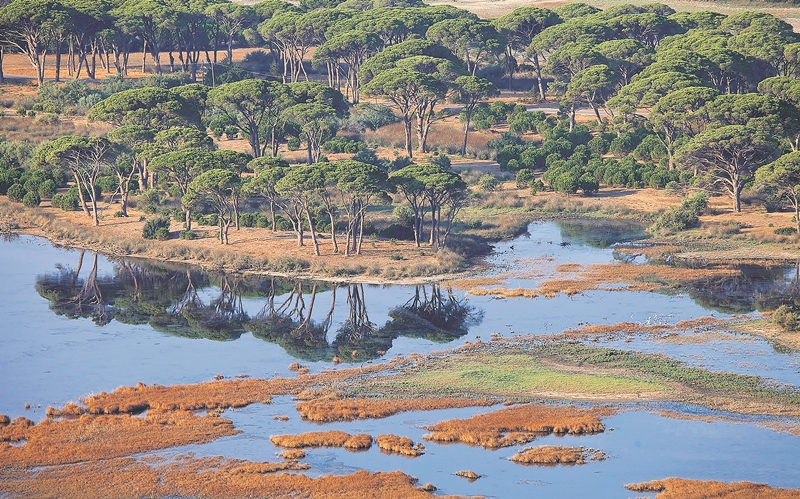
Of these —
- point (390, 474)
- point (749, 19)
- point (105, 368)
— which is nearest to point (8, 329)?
point (105, 368)

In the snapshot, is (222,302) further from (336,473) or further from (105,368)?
(336,473)

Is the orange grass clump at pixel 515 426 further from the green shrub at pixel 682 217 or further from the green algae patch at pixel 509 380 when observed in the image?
the green shrub at pixel 682 217

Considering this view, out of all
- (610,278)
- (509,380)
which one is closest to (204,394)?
(509,380)

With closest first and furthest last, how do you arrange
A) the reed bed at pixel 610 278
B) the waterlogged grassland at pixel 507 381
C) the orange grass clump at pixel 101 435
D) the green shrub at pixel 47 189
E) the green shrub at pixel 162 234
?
the orange grass clump at pixel 101 435 < the waterlogged grassland at pixel 507 381 < the reed bed at pixel 610 278 < the green shrub at pixel 162 234 < the green shrub at pixel 47 189

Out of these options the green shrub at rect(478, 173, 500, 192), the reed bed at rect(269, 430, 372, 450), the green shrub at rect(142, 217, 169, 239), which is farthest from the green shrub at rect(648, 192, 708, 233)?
the reed bed at rect(269, 430, 372, 450)

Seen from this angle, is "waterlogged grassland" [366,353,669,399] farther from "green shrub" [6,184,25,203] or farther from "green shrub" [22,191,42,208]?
"green shrub" [6,184,25,203]

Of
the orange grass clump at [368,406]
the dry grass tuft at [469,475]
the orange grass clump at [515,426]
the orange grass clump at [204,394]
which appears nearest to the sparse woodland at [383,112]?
the orange grass clump at [204,394]
